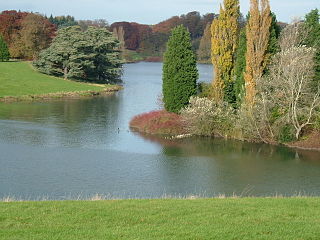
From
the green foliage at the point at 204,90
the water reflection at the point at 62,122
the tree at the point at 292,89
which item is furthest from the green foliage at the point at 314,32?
the water reflection at the point at 62,122

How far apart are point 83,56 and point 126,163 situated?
137 feet

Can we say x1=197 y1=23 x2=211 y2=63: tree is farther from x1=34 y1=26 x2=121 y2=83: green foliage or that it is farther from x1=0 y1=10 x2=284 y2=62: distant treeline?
x1=34 y1=26 x2=121 y2=83: green foliage

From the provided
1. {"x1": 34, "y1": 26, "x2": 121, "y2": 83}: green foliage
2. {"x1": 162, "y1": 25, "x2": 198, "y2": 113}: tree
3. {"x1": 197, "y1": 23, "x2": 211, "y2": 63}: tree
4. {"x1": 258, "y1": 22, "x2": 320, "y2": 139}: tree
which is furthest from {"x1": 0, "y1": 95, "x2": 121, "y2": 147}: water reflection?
{"x1": 197, "y1": 23, "x2": 211, "y2": 63}: tree

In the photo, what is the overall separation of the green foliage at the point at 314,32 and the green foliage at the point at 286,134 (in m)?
4.54

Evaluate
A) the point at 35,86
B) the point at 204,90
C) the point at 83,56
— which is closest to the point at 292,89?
the point at 204,90

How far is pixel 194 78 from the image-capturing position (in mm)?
41094

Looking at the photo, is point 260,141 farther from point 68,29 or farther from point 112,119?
point 68,29

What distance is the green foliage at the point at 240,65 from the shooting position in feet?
125

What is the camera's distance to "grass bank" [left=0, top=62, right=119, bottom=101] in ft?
191

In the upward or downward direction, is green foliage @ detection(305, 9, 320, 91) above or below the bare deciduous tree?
above

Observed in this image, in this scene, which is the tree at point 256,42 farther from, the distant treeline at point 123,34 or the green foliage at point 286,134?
the distant treeline at point 123,34

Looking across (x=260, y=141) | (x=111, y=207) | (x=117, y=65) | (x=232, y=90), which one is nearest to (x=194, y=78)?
(x=232, y=90)

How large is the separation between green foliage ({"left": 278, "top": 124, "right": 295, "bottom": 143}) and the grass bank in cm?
3156

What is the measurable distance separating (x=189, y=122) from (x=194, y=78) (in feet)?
15.3
